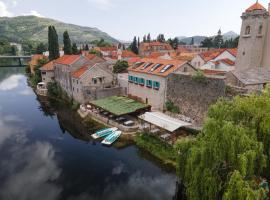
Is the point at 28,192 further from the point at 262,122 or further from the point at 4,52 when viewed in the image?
the point at 4,52

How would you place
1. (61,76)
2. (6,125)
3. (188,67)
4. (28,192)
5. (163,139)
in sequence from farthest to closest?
(61,76) → (6,125) → (188,67) → (163,139) → (28,192)

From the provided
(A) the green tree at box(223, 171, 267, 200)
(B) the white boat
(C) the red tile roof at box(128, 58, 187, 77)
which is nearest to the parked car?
(B) the white boat

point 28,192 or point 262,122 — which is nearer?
point 262,122

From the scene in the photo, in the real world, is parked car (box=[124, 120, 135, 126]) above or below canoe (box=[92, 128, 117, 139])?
above

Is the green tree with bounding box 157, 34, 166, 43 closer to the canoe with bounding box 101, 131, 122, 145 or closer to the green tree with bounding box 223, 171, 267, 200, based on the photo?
the canoe with bounding box 101, 131, 122, 145

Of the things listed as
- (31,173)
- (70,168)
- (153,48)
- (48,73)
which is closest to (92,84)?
(70,168)

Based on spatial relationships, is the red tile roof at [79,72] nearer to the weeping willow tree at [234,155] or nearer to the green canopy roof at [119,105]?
the green canopy roof at [119,105]

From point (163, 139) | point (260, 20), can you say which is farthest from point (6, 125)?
point (260, 20)

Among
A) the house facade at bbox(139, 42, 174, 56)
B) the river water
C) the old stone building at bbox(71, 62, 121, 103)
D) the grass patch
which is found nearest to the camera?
the river water
